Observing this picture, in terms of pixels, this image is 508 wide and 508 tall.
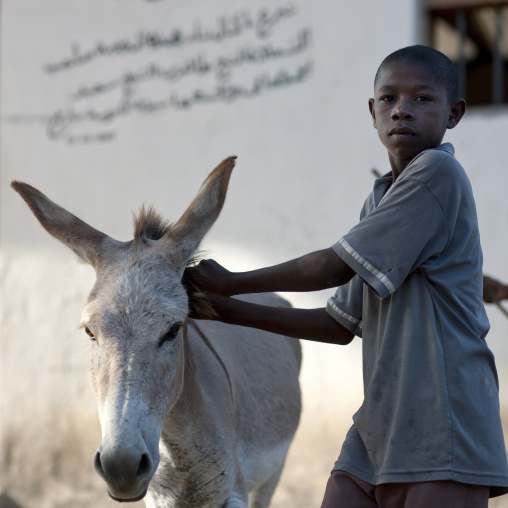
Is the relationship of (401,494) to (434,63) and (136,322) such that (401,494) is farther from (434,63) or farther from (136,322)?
(434,63)

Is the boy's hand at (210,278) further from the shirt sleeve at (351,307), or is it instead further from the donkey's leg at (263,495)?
the donkey's leg at (263,495)

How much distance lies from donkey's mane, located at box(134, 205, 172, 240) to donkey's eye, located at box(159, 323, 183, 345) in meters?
0.41

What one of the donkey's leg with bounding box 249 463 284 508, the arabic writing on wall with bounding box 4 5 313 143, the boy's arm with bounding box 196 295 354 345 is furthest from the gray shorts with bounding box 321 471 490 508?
the arabic writing on wall with bounding box 4 5 313 143

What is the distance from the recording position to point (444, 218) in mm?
2059

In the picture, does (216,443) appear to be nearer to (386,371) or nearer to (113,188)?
(386,371)

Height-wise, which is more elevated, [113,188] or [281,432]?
[113,188]

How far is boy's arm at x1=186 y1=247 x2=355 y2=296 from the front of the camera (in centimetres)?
215

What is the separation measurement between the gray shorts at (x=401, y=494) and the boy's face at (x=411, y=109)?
90 centimetres

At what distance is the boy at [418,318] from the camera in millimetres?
2008

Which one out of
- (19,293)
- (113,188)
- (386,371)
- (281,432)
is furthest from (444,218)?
(19,293)

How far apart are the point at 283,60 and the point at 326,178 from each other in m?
0.92

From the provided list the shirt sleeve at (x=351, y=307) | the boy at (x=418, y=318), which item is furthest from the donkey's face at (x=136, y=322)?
the shirt sleeve at (x=351, y=307)

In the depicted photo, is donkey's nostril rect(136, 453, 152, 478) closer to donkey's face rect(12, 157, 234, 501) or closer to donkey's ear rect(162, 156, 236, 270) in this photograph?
donkey's face rect(12, 157, 234, 501)

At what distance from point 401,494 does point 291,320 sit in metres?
0.65
